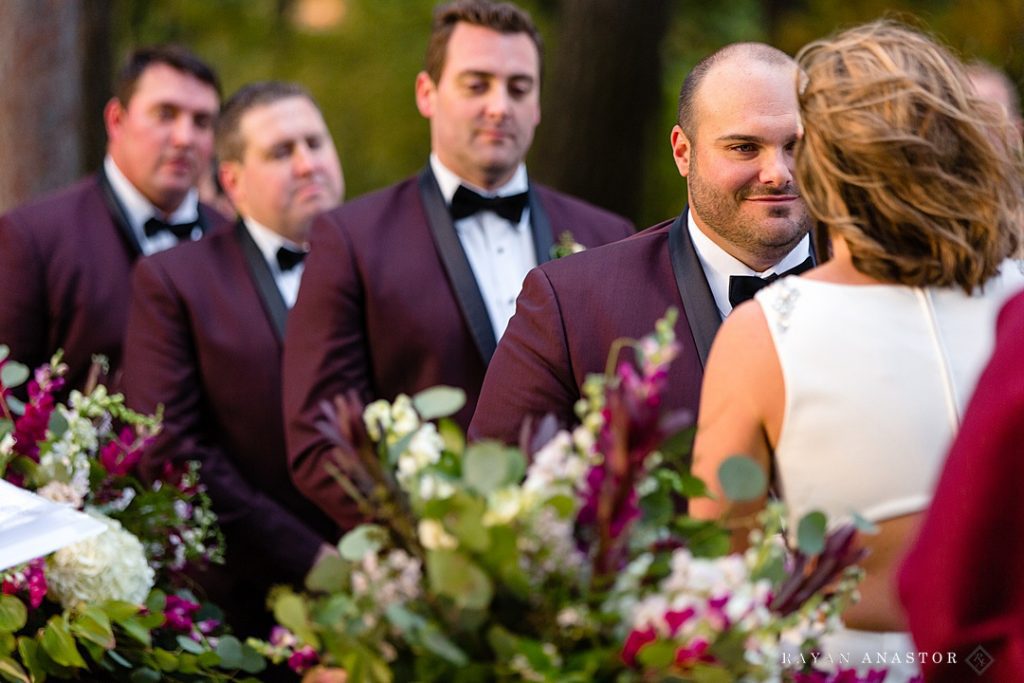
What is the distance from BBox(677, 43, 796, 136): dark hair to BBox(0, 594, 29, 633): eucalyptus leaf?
180 cm

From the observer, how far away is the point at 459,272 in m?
4.58

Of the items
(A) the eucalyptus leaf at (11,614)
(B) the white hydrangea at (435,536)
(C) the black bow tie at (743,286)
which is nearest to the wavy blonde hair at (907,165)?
(C) the black bow tie at (743,286)

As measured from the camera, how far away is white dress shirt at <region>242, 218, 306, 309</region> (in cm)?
532

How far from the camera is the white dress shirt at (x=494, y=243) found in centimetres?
476

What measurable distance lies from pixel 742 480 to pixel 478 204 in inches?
111

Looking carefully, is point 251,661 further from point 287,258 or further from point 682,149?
point 287,258

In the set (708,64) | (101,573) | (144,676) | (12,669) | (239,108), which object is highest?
(239,108)

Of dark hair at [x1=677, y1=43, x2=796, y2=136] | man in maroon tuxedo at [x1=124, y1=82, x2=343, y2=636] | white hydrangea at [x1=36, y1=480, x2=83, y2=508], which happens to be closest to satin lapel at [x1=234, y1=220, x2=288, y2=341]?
man in maroon tuxedo at [x1=124, y1=82, x2=343, y2=636]

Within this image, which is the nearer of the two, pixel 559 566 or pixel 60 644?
pixel 559 566

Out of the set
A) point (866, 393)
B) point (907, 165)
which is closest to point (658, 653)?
point (866, 393)

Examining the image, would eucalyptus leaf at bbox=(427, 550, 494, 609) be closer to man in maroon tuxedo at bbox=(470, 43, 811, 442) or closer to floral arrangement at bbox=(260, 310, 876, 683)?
floral arrangement at bbox=(260, 310, 876, 683)

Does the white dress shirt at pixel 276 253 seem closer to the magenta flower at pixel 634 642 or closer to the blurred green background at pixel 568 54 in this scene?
the blurred green background at pixel 568 54

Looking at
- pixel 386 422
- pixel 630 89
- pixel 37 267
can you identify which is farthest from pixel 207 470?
pixel 630 89

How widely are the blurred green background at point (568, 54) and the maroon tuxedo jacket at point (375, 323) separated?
5.67 feet
